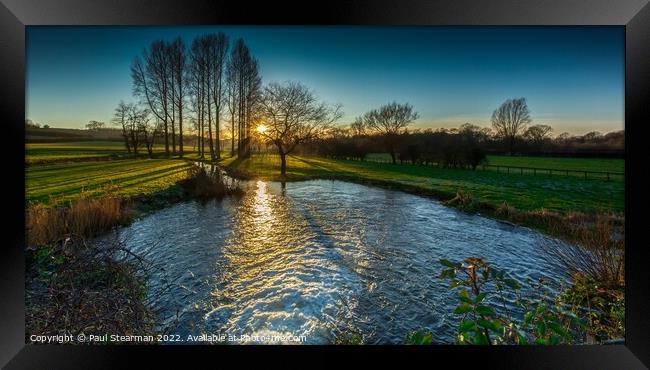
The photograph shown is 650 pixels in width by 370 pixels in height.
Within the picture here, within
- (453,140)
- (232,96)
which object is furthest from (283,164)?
(453,140)

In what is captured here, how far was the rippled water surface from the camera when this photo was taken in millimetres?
2912

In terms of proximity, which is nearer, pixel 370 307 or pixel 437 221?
pixel 370 307

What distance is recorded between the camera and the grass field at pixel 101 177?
3.03 m

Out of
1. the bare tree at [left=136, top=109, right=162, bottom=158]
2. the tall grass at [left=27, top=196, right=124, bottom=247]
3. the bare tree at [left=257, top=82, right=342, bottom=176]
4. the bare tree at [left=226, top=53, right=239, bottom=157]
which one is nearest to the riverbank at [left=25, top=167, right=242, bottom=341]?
the tall grass at [left=27, top=196, right=124, bottom=247]

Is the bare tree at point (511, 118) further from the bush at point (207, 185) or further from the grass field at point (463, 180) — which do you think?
the bush at point (207, 185)

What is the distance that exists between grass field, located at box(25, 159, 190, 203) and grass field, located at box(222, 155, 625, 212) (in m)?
0.77

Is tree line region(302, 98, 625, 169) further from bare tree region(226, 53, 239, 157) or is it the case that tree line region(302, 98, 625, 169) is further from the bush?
the bush

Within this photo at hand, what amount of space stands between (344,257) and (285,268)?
70cm

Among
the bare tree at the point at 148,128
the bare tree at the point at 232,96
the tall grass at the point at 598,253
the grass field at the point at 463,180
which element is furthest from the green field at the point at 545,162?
the bare tree at the point at 148,128

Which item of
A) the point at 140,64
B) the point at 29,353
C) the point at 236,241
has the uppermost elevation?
the point at 140,64

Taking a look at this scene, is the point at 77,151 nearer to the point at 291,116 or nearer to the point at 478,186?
the point at 291,116

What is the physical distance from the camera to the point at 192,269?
325cm
